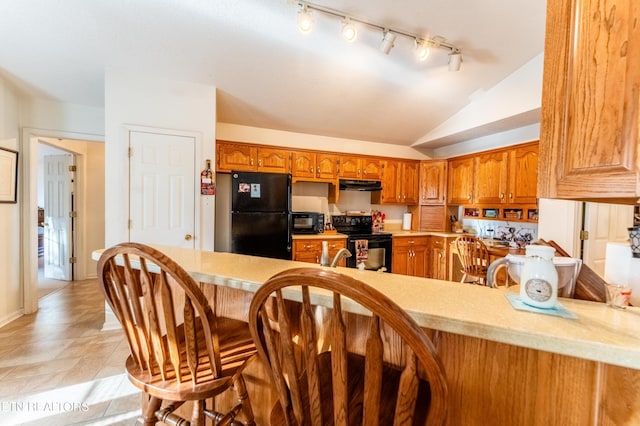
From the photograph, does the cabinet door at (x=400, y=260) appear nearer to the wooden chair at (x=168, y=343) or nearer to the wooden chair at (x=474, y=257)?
the wooden chair at (x=474, y=257)

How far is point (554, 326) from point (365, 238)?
3.54m

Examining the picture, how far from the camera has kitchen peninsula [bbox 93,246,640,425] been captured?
2.14ft

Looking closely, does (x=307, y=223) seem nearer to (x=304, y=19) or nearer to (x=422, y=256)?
(x=422, y=256)

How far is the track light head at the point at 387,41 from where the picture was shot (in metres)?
2.63

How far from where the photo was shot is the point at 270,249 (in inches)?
140

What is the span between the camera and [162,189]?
305cm

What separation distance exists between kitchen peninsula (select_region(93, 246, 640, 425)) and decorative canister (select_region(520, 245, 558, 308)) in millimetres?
57

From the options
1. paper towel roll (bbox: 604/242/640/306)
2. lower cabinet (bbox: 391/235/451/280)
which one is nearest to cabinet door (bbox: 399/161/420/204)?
lower cabinet (bbox: 391/235/451/280)

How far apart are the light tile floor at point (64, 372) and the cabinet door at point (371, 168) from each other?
3.62m

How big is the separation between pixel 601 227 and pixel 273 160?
3.82m

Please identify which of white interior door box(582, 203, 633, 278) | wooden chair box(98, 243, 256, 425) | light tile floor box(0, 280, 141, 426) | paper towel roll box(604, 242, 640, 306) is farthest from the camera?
white interior door box(582, 203, 633, 278)

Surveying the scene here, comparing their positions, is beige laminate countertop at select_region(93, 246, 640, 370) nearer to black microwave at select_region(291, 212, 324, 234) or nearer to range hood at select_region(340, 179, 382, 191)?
black microwave at select_region(291, 212, 324, 234)

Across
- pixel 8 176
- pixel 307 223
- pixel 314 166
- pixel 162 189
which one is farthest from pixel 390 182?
pixel 8 176

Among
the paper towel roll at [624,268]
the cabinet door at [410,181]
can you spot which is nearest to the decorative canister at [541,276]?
the paper towel roll at [624,268]
